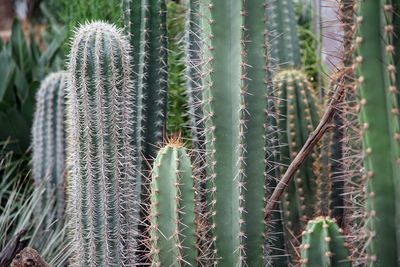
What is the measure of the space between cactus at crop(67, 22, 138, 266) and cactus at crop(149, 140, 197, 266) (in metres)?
0.31

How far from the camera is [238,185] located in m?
2.55

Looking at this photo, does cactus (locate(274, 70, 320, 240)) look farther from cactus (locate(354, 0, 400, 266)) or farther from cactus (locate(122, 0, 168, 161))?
cactus (locate(354, 0, 400, 266))

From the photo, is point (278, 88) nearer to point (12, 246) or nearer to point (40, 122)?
point (12, 246)

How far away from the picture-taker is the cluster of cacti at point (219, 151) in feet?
6.76

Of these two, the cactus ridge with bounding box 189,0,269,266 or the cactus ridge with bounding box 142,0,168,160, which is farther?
the cactus ridge with bounding box 142,0,168,160

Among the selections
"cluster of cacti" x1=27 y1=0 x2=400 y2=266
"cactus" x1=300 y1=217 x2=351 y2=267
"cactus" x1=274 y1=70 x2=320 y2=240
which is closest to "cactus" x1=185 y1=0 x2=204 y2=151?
"cluster of cacti" x1=27 y1=0 x2=400 y2=266

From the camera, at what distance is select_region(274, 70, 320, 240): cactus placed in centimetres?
343

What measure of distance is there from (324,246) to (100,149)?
3.26 feet

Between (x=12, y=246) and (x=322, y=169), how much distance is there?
1.42 metres

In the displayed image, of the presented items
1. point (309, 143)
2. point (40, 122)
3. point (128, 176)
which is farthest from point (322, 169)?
point (40, 122)

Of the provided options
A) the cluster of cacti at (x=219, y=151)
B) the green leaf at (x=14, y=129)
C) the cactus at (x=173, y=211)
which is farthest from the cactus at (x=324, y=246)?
the green leaf at (x=14, y=129)

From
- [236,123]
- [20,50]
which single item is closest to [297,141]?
[236,123]

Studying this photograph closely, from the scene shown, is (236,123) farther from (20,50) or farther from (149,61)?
(20,50)

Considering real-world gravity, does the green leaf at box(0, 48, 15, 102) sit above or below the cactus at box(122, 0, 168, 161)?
above
